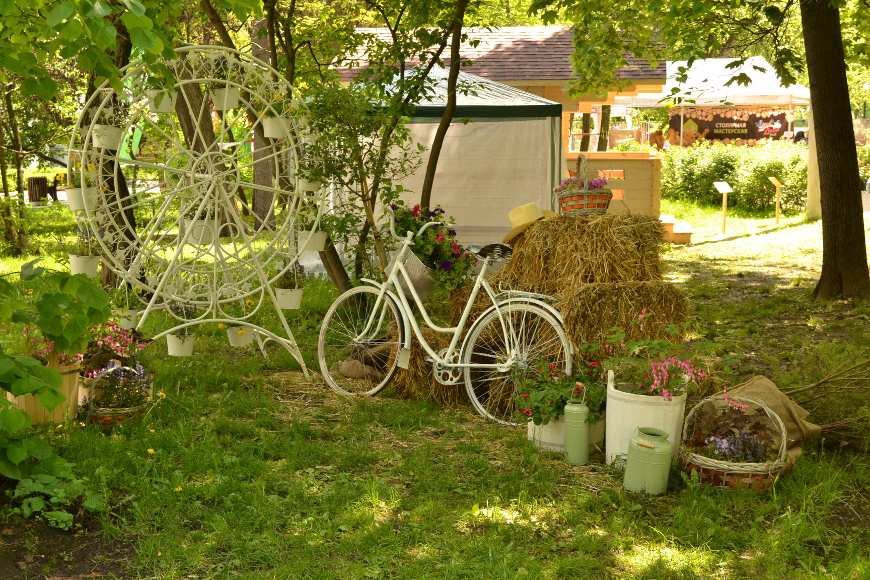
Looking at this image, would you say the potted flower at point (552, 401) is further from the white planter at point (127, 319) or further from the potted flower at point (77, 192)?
the potted flower at point (77, 192)

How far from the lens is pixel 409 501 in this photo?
13.9 ft

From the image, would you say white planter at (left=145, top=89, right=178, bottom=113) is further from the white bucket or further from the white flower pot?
the white bucket

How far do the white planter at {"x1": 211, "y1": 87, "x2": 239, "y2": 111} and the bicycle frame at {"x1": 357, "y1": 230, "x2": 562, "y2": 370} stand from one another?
1644 mm

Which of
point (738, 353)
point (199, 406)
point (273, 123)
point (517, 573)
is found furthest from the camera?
point (738, 353)

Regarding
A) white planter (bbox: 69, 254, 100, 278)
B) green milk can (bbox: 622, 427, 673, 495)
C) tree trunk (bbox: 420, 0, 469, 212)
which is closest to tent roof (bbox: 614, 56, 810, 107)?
tree trunk (bbox: 420, 0, 469, 212)

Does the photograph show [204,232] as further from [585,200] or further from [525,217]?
[585,200]

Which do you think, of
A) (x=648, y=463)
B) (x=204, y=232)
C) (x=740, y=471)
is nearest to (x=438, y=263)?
(x=204, y=232)

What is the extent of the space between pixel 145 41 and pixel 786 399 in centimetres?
373

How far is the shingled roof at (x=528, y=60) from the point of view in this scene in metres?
13.0

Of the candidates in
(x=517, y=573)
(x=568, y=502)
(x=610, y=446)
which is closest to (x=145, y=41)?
(x=517, y=573)

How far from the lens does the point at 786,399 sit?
15.4 ft

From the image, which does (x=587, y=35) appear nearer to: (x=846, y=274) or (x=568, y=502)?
(x=846, y=274)

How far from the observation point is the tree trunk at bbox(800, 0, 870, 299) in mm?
8672

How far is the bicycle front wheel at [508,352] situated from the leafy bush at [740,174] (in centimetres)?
1290
